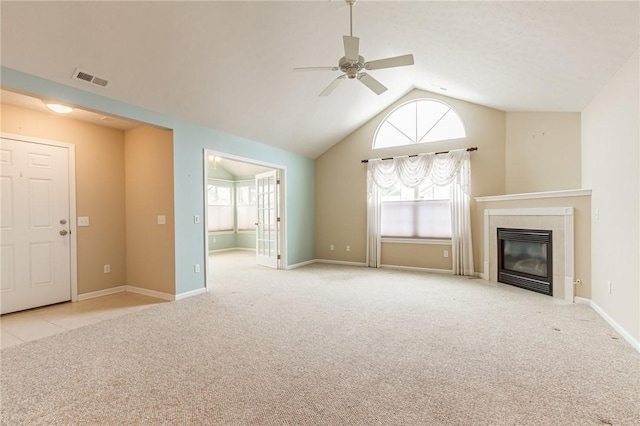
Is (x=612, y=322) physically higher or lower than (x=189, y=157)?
lower

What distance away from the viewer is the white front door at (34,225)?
3.67 m

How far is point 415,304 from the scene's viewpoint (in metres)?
3.91

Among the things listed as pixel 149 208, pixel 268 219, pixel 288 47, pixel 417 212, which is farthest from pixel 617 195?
pixel 149 208

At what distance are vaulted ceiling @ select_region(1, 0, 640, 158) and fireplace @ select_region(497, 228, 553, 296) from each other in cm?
201

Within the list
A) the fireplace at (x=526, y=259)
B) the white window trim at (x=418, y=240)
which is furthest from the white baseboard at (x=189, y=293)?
the fireplace at (x=526, y=259)

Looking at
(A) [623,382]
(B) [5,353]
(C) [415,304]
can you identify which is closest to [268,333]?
(C) [415,304]

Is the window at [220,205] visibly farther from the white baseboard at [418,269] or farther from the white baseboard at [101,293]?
the white baseboard at [418,269]

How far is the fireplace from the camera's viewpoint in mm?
4324

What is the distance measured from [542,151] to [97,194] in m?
7.21

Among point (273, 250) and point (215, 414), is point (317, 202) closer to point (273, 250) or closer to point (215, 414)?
point (273, 250)

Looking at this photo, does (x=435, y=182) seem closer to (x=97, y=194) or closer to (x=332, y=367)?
(x=332, y=367)

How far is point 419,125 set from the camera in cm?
614

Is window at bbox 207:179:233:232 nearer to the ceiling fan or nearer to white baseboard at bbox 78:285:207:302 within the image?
white baseboard at bbox 78:285:207:302

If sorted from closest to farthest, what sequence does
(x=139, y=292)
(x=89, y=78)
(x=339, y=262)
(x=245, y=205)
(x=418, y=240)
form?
(x=89, y=78) → (x=139, y=292) → (x=418, y=240) → (x=339, y=262) → (x=245, y=205)
